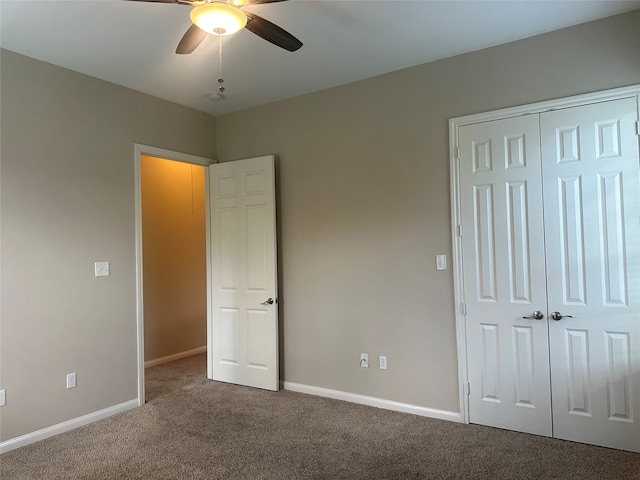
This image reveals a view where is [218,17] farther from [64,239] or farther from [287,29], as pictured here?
[64,239]

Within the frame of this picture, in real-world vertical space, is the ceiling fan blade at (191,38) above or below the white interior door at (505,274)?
above

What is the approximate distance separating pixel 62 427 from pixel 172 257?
2563 millimetres

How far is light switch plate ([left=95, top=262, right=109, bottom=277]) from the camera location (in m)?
3.63

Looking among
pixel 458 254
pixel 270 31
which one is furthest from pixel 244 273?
pixel 270 31

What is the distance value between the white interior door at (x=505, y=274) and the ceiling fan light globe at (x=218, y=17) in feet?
6.51

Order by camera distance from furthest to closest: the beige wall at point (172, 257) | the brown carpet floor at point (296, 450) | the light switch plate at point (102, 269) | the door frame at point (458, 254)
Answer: the beige wall at point (172, 257) < the light switch plate at point (102, 269) < the door frame at point (458, 254) < the brown carpet floor at point (296, 450)

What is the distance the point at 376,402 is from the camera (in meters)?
3.74

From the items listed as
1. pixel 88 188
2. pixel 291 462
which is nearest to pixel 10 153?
pixel 88 188

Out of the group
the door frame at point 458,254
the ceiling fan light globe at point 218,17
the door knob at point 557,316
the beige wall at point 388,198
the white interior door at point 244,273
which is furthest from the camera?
the white interior door at point 244,273

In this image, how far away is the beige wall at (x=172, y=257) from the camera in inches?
209

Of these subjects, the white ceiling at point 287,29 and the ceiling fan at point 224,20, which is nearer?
the ceiling fan at point 224,20

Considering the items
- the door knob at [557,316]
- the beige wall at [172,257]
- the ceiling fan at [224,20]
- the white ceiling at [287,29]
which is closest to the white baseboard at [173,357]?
the beige wall at [172,257]

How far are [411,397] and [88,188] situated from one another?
315cm

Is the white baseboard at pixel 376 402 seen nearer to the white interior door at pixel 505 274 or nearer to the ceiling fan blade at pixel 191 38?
the white interior door at pixel 505 274
